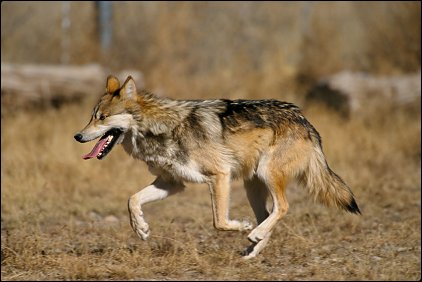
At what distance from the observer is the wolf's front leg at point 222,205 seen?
541 cm

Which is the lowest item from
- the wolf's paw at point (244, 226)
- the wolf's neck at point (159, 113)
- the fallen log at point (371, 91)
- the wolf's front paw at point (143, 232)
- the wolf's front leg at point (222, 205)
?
the wolf's front paw at point (143, 232)

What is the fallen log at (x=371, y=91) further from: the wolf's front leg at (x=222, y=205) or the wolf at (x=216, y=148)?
the wolf's front leg at (x=222, y=205)

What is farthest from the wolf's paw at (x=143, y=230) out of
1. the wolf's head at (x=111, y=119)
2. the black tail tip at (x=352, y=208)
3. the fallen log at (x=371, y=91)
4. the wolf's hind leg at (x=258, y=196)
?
the fallen log at (x=371, y=91)

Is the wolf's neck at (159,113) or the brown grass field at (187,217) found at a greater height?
the wolf's neck at (159,113)

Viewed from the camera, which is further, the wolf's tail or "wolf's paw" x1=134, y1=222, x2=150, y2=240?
the wolf's tail

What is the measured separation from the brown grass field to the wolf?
40 cm

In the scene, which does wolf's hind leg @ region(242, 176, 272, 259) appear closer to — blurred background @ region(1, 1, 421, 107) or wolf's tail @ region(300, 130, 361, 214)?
wolf's tail @ region(300, 130, 361, 214)

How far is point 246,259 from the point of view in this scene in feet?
18.1

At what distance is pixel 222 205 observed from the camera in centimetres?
543

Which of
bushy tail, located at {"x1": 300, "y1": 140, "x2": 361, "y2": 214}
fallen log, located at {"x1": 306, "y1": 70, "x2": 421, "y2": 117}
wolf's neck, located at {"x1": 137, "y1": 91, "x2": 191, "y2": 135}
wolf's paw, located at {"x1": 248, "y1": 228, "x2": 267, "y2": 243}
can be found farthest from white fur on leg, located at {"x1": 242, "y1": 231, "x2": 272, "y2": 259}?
fallen log, located at {"x1": 306, "y1": 70, "x2": 421, "y2": 117}

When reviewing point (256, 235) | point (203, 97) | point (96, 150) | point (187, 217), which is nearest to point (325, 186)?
point (256, 235)

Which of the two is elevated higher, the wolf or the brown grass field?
the wolf

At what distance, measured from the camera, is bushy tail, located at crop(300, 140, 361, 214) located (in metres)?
5.68

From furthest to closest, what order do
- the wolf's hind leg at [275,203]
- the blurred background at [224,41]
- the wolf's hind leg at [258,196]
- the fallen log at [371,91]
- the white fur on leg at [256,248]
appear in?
the blurred background at [224,41] < the fallen log at [371,91] < the wolf's hind leg at [258,196] < the white fur on leg at [256,248] < the wolf's hind leg at [275,203]
